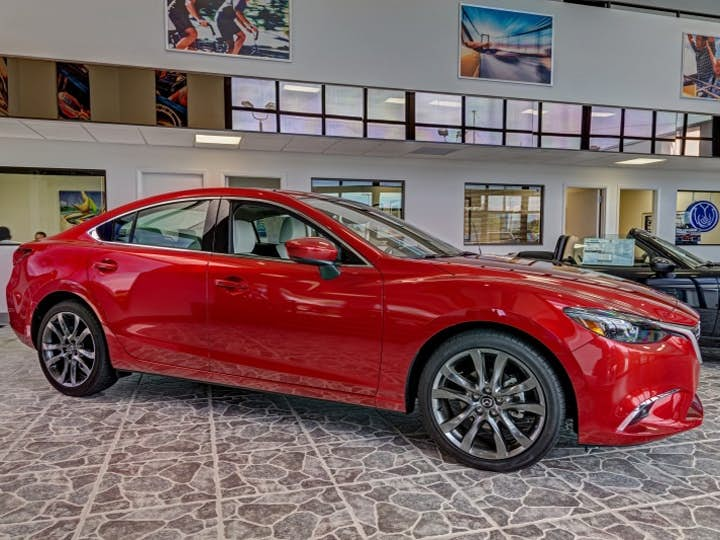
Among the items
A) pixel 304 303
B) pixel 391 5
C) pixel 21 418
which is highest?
pixel 391 5

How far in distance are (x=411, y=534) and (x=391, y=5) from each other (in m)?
6.88

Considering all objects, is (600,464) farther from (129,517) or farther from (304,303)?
(129,517)

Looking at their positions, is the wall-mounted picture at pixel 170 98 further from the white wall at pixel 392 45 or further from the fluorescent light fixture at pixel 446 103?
the fluorescent light fixture at pixel 446 103

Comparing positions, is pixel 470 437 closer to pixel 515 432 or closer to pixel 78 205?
pixel 515 432

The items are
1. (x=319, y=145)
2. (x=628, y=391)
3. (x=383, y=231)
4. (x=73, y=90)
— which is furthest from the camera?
(x=319, y=145)

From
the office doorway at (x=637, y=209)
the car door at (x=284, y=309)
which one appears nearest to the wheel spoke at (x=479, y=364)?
the car door at (x=284, y=309)

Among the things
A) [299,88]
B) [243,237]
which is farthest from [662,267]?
[299,88]

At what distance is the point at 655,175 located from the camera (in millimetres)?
10805

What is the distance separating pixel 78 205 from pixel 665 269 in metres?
7.70

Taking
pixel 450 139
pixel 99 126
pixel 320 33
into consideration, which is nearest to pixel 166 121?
pixel 99 126

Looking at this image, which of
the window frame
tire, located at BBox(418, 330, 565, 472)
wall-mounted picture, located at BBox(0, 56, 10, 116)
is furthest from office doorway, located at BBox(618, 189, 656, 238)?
wall-mounted picture, located at BBox(0, 56, 10, 116)

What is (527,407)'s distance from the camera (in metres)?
2.32

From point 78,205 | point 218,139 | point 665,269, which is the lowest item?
point 665,269

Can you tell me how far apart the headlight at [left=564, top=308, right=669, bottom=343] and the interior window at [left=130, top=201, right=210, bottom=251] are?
6.98ft
